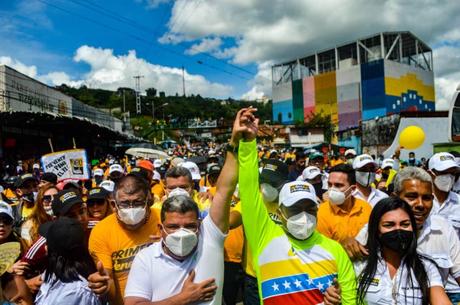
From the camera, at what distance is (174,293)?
8.00 ft

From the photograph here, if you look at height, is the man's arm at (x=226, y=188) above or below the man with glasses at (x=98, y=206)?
above

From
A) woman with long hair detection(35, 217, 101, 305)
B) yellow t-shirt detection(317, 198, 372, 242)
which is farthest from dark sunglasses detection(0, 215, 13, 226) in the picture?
yellow t-shirt detection(317, 198, 372, 242)

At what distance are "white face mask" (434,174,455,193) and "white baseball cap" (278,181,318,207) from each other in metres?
1.95

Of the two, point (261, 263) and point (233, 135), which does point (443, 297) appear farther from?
point (233, 135)

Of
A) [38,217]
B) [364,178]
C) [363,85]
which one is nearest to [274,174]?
[364,178]

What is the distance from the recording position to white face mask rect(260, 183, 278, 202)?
3.79 m

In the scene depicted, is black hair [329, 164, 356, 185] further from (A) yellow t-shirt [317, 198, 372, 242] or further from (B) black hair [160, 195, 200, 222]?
(B) black hair [160, 195, 200, 222]

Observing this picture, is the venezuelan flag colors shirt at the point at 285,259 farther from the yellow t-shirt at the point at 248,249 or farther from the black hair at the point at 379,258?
the yellow t-shirt at the point at 248,249

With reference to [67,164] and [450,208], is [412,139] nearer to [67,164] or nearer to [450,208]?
[450,208]

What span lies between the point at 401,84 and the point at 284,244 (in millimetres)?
72987

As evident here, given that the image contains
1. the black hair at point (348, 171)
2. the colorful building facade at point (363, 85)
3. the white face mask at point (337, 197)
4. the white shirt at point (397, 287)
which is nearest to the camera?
the white shirt at point (397, 287)

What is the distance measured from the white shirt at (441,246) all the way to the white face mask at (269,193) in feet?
3.63

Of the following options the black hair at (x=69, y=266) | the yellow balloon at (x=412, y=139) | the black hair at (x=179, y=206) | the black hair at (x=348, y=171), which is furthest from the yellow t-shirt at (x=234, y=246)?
the yellow balloon at (x=412, y=139)

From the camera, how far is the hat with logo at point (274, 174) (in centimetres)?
408
